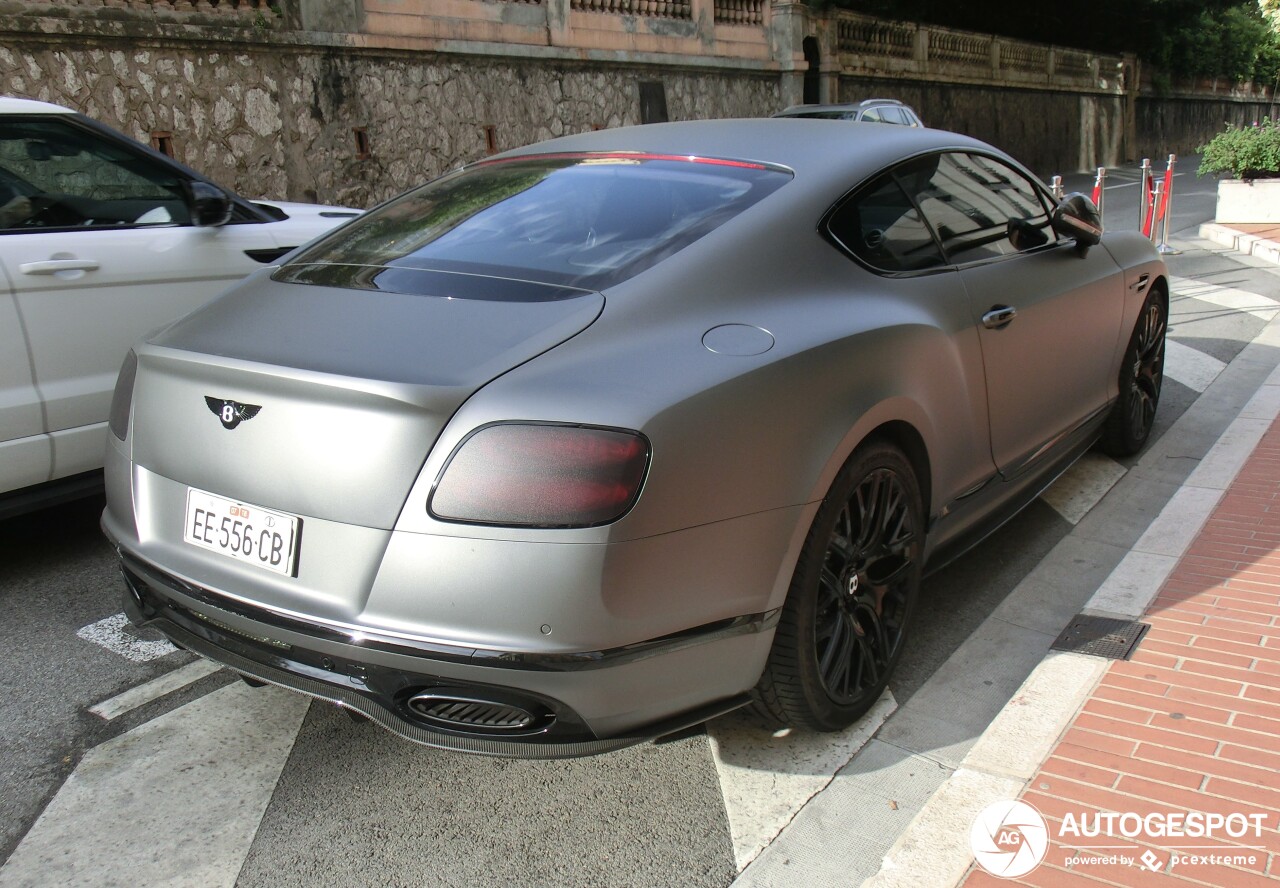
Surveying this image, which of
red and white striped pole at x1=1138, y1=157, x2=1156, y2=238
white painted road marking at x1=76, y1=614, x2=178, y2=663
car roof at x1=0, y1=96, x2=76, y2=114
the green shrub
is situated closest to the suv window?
white painted road marking at x1=76, y1=614, x2=178, y2=663

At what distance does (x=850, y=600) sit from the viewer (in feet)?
9.77

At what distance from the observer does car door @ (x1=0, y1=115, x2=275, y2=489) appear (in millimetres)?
4141

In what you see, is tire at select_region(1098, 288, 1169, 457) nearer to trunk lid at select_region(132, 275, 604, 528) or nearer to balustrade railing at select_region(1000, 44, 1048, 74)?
trunk lid at select_region(132, 275, 604, 528)

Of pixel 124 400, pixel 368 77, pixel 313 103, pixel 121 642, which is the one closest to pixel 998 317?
pixel 124 400

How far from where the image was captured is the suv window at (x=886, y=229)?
3.23 meters

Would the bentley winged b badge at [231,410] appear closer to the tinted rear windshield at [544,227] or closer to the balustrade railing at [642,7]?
the tinted rear windshield at [544,227]

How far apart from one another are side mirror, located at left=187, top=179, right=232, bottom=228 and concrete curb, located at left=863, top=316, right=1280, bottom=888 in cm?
365

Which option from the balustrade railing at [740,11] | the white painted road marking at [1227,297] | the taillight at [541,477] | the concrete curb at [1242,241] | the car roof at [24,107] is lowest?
the white painted road marking at [1227,297]

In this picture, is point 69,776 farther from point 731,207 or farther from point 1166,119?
point 1166,119

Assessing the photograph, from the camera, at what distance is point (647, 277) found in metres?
2.71

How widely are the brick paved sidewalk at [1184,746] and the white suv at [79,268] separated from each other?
3529 millimetres

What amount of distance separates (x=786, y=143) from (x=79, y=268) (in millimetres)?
2705

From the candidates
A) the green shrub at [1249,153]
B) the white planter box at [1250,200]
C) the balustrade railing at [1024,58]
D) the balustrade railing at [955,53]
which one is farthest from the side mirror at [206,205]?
the balustrade railing at [1024,58]

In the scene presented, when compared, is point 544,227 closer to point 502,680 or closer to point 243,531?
point 243,531
